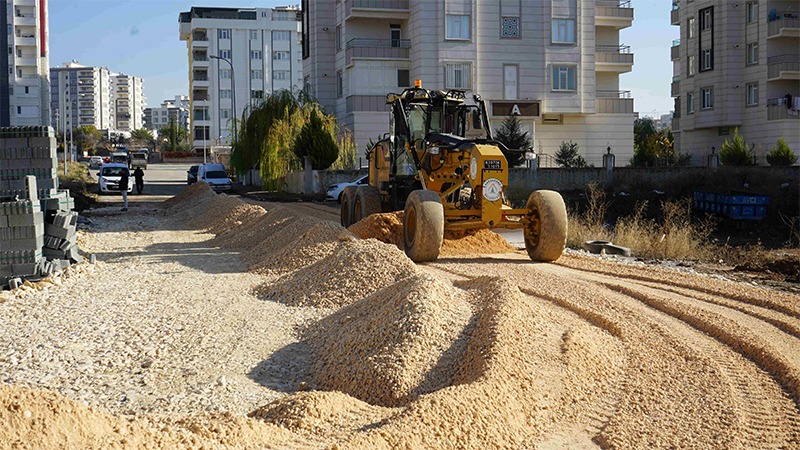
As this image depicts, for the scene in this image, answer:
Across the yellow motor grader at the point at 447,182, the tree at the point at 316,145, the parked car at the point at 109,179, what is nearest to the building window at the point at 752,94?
the tree at the point at 316,145

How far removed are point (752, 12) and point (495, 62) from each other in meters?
18.9

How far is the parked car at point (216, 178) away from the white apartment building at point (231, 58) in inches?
2468

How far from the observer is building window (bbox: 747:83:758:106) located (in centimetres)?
5294

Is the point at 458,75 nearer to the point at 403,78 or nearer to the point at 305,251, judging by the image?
the point at 403,78

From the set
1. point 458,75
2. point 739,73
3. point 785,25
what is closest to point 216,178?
point 458,75

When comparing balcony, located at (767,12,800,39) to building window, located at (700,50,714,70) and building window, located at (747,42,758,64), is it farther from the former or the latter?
building window, located at (700,50,714,70)

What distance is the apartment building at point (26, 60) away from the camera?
91.8m

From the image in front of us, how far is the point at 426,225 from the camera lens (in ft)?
44.8

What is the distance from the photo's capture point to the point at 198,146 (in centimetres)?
11669

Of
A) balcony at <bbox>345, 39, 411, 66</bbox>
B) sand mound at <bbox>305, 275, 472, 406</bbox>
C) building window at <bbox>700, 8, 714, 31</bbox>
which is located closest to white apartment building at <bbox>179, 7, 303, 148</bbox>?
balcony at <bbox>345, 39, 411, 66</bbox>

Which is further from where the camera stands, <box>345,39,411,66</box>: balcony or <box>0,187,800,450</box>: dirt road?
<box>345,39,411,66</box>: balcony

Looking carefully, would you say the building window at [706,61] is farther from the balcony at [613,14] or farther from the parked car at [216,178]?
the parked car at [216,178]

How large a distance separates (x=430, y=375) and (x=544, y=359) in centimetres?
125

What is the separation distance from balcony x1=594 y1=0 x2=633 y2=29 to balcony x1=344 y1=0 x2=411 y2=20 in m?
13.9
